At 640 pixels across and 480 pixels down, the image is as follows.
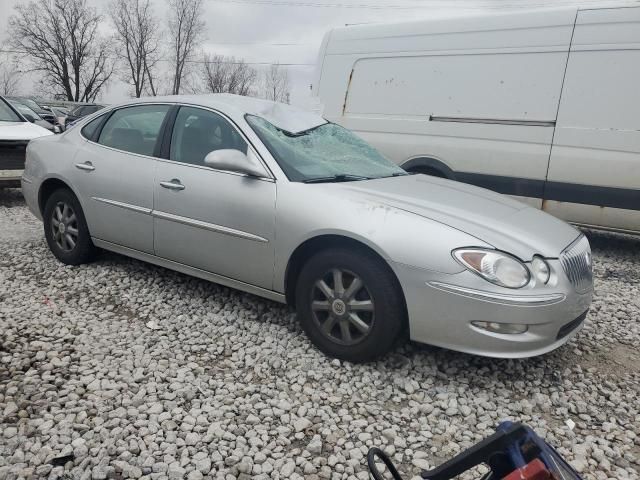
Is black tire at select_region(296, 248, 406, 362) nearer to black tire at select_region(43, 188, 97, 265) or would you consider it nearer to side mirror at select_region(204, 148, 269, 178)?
side mirror at select_region(204, 148, 269, 178)

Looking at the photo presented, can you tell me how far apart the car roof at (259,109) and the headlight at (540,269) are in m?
1.82

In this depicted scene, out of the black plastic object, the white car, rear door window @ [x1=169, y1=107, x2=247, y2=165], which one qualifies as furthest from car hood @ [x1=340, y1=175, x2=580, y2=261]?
the white car

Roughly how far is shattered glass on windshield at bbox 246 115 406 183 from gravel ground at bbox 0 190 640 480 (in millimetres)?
1031

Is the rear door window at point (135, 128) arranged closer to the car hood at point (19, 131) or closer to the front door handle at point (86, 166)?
the front door handle at point (86, 166)

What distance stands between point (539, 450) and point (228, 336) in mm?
2317

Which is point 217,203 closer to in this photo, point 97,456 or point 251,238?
point 251,238

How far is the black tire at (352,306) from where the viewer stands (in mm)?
2646

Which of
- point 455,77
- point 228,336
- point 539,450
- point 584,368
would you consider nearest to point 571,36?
point 455,77

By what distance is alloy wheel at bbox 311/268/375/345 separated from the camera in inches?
108

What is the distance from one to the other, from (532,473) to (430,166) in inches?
210

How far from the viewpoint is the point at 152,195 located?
11.7ft

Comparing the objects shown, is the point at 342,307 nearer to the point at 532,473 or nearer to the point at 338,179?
the point at 338,179

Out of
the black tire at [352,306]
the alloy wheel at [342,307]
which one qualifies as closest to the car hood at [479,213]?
the black tire at [352,306]

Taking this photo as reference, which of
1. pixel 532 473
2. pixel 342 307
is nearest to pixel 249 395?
pixel 342 307
